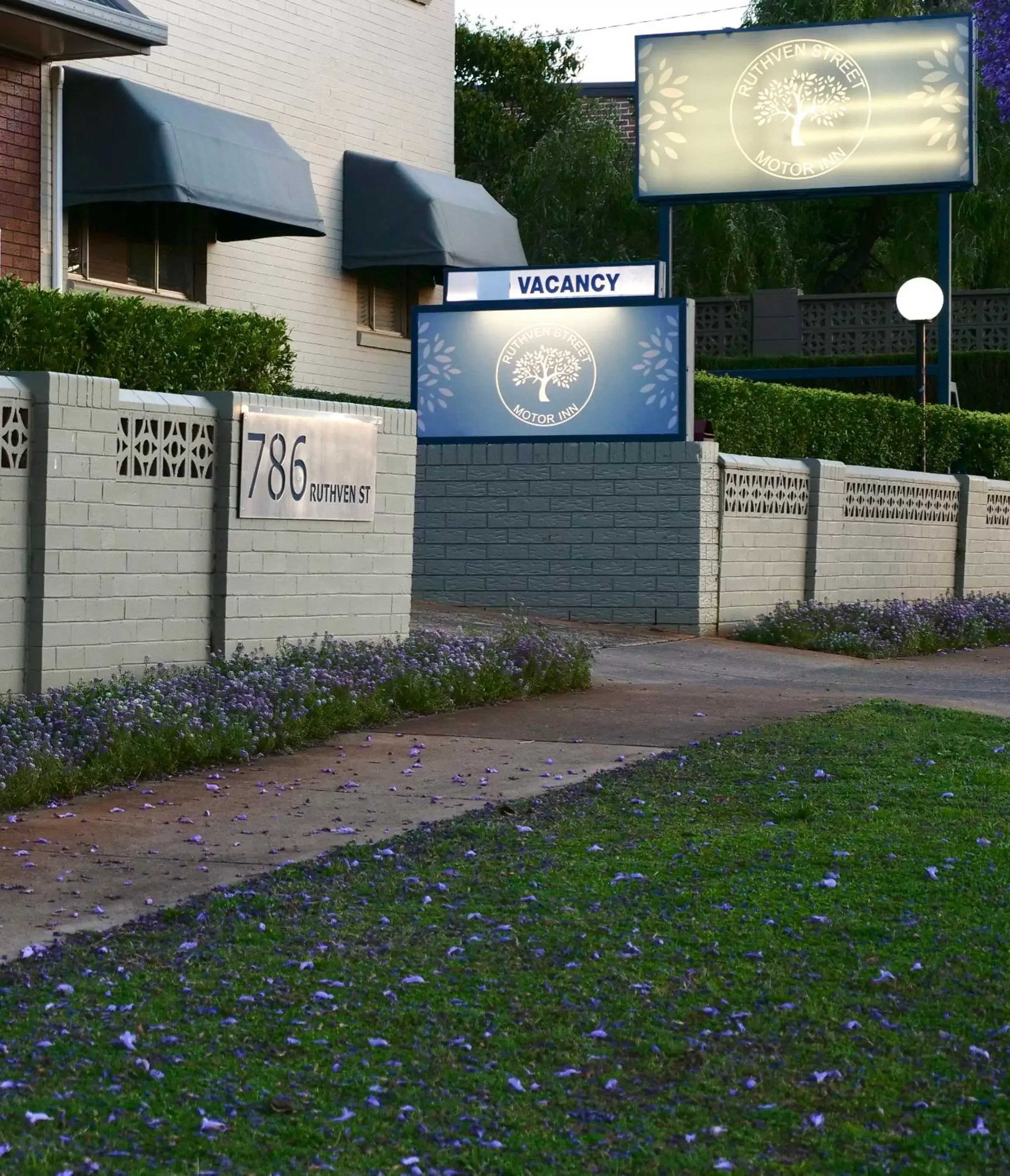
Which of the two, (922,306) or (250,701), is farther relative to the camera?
(922,306)

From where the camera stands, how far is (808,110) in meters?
22.1

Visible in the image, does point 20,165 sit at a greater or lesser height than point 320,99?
lesser

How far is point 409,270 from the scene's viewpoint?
21.8 meters

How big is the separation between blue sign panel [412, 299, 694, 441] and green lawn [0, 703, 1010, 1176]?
927cm

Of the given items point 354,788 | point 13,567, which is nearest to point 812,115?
point 13,567

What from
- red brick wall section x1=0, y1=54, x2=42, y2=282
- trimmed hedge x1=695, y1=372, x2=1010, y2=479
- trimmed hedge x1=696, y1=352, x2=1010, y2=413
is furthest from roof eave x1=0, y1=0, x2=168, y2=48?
trimmed hedge x1=696, y1=352, x2=1010, y2=413

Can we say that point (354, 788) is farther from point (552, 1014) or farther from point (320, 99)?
point (320, 99)

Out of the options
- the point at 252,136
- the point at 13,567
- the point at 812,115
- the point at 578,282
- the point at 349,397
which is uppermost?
the point at 812,115

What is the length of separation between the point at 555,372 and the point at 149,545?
7.27 meters

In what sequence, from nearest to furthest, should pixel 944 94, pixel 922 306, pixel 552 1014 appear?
pixel 552 1014, pixel 922 306, pixel 944 94

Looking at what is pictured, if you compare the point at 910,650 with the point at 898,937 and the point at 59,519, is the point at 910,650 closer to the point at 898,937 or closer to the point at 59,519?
the point at 59,519

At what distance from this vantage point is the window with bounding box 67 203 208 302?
1711cm

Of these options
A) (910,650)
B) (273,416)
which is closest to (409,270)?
(910,650)

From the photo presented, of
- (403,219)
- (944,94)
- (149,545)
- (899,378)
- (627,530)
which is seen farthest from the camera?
(899,378)
